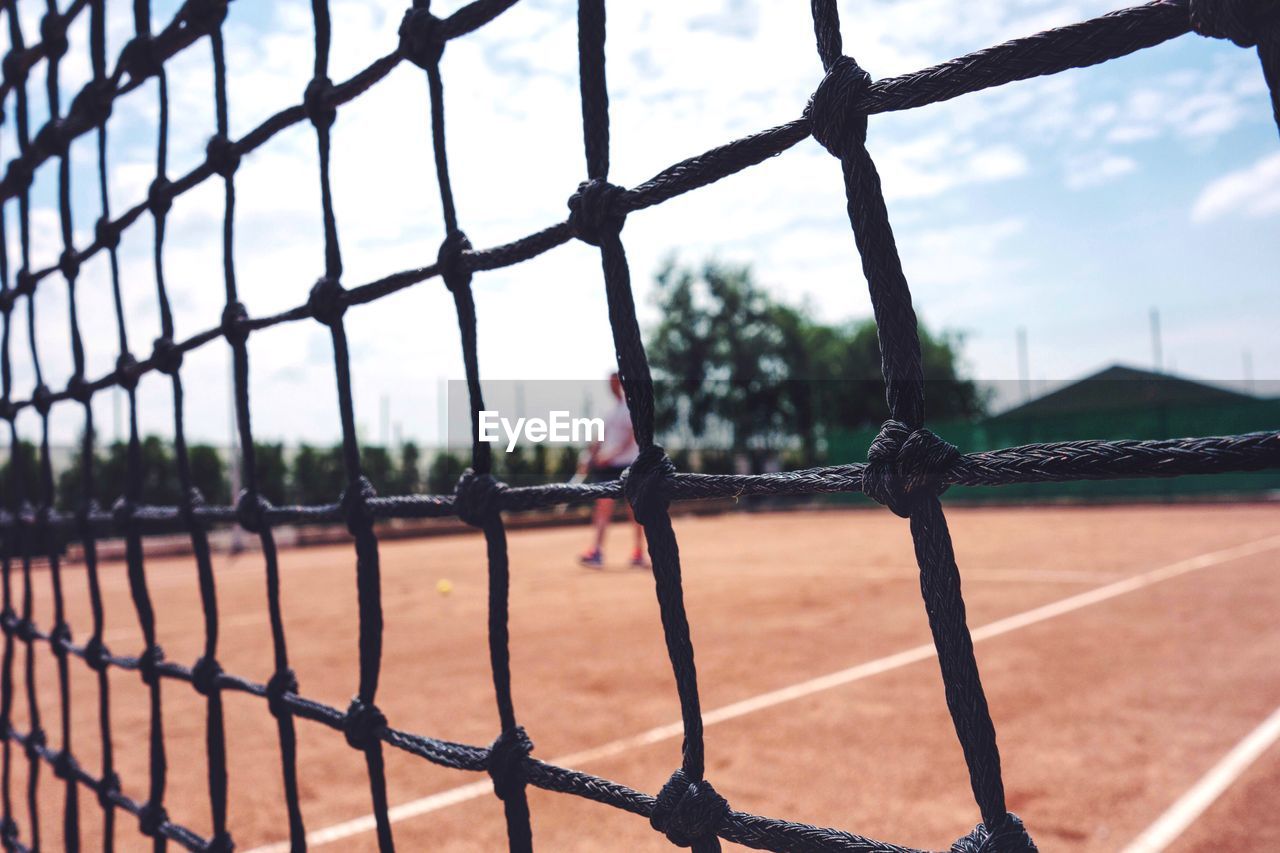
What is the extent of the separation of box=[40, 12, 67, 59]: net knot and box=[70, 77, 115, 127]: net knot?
19 centimetres

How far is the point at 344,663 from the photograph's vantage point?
154 inches

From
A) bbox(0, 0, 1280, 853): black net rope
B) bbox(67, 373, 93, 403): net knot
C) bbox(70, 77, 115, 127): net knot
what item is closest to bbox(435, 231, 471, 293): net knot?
bbox(0, 0, 1280, 853): black net rope

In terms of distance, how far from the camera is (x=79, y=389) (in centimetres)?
197

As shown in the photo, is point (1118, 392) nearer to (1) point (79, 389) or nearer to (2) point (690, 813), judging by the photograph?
(1) point (79, 389)

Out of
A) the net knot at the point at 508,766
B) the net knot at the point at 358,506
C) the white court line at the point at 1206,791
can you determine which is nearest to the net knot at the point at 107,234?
the net knot at the point at 358,506

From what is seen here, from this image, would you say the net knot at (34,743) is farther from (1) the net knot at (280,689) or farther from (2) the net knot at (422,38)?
(2) the net knot at (422,38)

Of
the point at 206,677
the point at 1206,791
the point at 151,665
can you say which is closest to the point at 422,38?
the point at 206,677

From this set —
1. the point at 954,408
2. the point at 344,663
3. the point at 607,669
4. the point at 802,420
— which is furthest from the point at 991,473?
the point at 954,408

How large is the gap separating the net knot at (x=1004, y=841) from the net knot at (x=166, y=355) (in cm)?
149

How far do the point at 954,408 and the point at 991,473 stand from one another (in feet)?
120

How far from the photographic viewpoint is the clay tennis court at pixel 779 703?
2.16 meters

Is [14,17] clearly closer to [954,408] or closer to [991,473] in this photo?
[991,473]

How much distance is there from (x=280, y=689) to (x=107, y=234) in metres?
1.00

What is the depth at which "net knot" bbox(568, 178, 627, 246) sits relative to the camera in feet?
3.33
